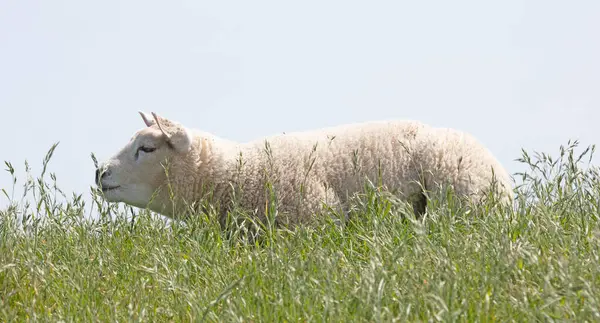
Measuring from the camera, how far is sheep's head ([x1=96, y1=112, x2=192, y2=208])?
22.7 ft

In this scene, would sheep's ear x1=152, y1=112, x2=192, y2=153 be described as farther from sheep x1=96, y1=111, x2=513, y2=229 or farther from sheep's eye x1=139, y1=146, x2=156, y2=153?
sheep's eye x1=139, y1=146, x2=156, y2=153

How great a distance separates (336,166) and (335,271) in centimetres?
342

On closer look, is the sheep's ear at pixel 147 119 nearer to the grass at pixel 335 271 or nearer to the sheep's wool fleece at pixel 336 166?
the sheep's wool fleece at pixel 336 166

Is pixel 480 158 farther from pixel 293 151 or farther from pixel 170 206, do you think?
pixel 170 206

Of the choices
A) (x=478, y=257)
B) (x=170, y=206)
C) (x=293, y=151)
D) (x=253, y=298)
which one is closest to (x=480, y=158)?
(x=293, y=151)

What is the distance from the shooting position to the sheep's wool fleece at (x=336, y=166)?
679 cm

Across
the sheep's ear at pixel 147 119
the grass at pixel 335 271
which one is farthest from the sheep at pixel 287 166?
the grass at pixel 335 271

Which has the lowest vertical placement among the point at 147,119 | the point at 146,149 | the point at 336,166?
the point at 336,166

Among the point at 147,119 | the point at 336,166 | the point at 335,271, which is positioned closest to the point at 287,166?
the point at 336,166

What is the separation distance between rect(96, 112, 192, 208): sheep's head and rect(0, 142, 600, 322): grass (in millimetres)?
1120

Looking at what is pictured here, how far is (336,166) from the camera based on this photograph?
6.88 meters

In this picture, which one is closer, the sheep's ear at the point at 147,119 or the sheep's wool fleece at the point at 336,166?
the sheep's wool fleece at the point at 336,166

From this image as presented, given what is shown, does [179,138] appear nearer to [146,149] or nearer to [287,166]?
[146,149]

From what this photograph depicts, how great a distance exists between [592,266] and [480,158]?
12.2ft
